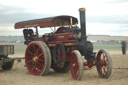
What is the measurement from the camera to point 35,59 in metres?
8.95

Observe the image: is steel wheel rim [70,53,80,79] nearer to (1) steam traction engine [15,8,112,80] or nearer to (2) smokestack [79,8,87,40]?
(1) steam traction engine [15,8,112,80]

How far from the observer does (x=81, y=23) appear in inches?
321

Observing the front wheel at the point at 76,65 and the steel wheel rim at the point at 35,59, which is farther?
the steel wheel rim at the point at 35,59

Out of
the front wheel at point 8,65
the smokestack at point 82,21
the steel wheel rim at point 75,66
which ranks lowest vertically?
the front wheel at point 8,65

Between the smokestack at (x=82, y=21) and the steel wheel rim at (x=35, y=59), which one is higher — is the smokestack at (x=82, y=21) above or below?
above

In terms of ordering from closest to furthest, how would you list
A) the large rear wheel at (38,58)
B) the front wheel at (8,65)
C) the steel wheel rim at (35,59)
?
the large rear wheel at (38,58) → the steel wheel rim at (35,59) → the front wheel at (8,65)

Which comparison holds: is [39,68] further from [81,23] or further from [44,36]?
[81,23]

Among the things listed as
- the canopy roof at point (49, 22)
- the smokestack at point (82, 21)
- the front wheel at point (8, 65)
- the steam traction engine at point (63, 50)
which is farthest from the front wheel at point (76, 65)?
the front wheel at point (8, 65)

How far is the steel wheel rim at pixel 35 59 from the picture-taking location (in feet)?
29.0

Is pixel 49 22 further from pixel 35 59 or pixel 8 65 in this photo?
pixel 8 65

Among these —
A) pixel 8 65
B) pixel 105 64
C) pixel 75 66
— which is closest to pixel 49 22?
pixel 75 66

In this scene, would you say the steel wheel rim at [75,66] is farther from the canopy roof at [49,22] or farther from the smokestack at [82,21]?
the canopy roof at [49,22]

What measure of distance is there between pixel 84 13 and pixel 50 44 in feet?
6.12

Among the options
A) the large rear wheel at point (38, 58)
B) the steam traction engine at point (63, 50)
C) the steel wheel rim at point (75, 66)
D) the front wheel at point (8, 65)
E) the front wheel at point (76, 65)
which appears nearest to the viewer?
the front wheel at point (76, 65)
